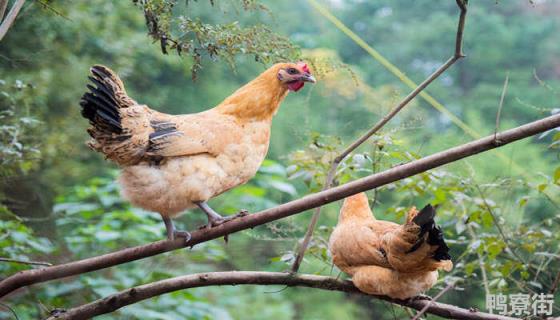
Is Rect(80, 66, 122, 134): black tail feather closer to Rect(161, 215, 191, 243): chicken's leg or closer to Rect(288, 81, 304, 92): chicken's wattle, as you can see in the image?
Rect(161, 215, 191, 243): chicken's leg

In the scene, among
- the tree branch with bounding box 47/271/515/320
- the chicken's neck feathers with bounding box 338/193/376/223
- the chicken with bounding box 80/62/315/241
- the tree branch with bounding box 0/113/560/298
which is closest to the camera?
the tree branch with bounding box 0/113/560/298

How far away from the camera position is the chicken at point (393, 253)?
2.18m

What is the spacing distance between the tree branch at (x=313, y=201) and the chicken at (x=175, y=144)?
18 centimetres

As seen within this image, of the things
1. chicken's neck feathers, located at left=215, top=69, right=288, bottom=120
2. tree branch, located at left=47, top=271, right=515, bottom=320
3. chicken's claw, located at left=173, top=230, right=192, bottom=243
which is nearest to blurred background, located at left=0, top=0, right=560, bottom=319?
chicken's neck feathers, located at left=215, top=69, right=288, bottom=120

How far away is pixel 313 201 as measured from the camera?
1.79 m

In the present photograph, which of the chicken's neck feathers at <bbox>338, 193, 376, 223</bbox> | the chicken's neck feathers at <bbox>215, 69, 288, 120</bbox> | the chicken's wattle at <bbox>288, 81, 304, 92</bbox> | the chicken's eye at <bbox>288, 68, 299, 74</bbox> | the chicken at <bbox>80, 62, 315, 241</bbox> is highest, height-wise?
the chicken's eye at <bbox>288, 68, 299, 74</bbox>

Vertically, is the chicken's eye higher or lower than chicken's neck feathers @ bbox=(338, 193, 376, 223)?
higher

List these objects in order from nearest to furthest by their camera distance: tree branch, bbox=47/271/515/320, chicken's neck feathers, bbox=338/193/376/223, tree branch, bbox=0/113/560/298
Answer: tree branch, bbox=0/113/560/298 → tree branch, bbox=47/271/515/320 → chicken's neck feathers, bbox=338/193/376/223

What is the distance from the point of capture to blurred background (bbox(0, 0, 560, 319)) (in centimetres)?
277

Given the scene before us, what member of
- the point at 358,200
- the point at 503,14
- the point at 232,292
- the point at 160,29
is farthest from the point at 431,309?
the point at 503,14

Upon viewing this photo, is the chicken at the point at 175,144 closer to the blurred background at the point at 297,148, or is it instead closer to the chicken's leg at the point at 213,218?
the chicken's leg at the point at 213,218

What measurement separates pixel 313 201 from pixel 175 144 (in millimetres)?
653

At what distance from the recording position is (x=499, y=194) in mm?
3316

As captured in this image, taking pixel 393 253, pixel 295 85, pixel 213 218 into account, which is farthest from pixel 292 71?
pixel 393 253
